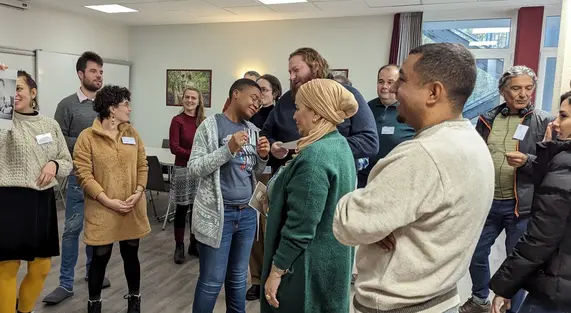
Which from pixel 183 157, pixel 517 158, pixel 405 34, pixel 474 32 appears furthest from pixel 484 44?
pixel 183 157

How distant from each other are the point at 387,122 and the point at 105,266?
220 cm

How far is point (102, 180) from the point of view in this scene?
96.5 inches

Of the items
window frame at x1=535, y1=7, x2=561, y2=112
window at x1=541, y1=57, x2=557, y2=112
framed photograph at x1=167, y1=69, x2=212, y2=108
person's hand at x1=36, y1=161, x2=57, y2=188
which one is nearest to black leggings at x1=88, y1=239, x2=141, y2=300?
person's hand at x1=36, y1=161, x2=57, y2=188

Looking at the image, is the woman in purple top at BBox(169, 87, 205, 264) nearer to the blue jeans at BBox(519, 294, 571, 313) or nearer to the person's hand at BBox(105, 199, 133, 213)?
the person's hand at BBox(105, 199, 133, 213)

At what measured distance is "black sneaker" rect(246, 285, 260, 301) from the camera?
3.15 m

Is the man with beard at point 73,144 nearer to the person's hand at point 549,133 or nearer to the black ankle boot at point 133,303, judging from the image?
the black ankle boot at point 133,303

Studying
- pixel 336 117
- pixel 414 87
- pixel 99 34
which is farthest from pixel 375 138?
pixel 99 34

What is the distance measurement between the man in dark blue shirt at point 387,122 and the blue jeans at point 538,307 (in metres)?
1.66

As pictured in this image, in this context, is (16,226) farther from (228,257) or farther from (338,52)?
(338,52)

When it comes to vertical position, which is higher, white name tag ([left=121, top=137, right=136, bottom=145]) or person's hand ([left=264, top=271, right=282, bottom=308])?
white name tag ([left=121, top=137, right=136, bottom=145])

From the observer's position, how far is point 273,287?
1499 millimetres

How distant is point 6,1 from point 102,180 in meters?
5.45

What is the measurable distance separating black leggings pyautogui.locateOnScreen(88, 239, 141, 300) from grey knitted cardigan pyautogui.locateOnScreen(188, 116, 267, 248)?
683 mm

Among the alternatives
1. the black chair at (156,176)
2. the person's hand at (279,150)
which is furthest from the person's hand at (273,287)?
the black chair at (156,176)
